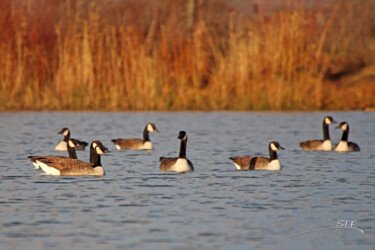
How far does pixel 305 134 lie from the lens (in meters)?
20.7

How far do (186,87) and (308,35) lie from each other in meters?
3.84

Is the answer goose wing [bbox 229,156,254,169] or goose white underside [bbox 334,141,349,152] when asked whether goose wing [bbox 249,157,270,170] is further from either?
goose white underside [bbox 334,141,349,152]

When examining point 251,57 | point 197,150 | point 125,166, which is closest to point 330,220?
point 125,166

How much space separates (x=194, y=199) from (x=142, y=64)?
12861mm

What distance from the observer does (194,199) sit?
11.0 meters

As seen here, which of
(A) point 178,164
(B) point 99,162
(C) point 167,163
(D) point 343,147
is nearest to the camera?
(B) point 99,162

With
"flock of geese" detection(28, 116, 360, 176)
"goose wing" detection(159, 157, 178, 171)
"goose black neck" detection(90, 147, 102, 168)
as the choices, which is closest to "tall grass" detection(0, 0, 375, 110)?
"flock of geese" detection(28, 116, 360, 176)

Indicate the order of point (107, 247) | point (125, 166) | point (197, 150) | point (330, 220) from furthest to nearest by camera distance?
point (197, 150), point (125, 166), point (330, 220), point (107, 247)

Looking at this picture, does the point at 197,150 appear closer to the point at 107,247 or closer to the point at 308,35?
the point at 308,35

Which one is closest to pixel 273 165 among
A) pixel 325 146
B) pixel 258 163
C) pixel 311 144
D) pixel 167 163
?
pixel 258 163

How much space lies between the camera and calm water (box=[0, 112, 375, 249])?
8.51 m

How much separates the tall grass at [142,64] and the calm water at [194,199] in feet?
11.6

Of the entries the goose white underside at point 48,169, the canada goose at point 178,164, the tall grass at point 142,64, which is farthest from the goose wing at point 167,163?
the tall grass at point 142,64

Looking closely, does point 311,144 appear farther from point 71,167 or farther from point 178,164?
point 71,167
